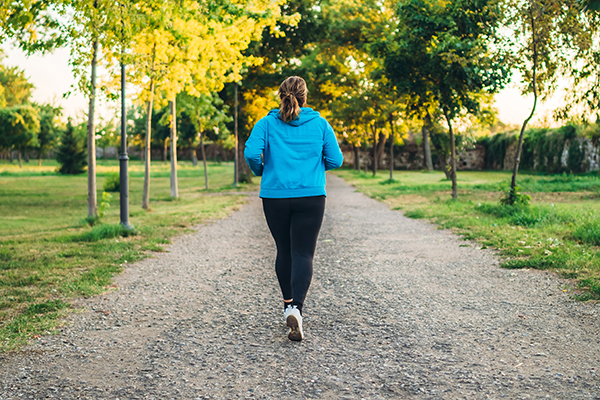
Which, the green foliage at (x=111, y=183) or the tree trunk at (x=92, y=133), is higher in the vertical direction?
the tree trunk at (x=92, y=133)

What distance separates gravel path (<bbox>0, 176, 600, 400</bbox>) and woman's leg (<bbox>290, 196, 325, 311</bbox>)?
0.38 metres

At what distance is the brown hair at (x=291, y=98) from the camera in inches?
153

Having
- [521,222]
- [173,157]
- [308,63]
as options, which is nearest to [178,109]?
[173,157]

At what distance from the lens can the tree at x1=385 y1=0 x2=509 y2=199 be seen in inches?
514

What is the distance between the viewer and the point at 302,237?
4.05 m

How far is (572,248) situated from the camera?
7.23 m

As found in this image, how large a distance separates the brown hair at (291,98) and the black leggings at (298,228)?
629mm

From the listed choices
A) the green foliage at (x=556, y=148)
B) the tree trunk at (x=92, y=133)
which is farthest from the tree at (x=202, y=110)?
the green foliage at (x=556, y=148)

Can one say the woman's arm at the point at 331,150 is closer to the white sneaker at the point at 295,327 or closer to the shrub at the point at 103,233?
the white sneaker at the point at 295,327

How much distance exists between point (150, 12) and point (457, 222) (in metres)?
6.96

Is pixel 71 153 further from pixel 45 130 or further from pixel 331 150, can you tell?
pixel 331 150

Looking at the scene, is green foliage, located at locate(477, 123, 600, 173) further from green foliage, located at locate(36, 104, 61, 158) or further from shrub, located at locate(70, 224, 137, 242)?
green foliage, located at locate(36, 104, 61, 158)

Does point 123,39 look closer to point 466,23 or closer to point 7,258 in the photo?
point 7,258

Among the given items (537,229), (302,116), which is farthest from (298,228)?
(537,229)
